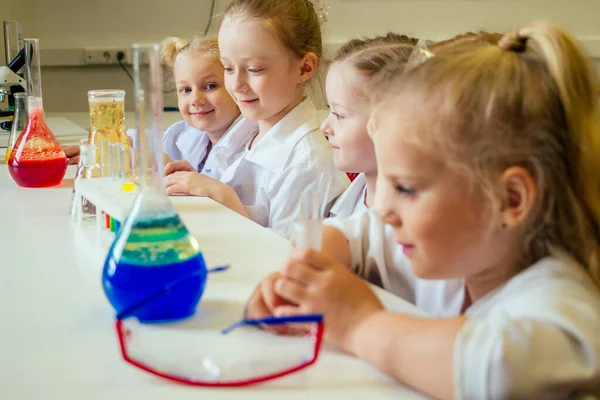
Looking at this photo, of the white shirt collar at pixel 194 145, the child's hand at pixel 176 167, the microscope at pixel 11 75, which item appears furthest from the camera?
the white shirt collar at pixel 194 145

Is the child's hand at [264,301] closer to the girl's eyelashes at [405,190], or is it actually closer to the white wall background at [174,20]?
the girl's eyelashes at [405,190]

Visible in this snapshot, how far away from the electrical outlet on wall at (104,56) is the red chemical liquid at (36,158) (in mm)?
2039

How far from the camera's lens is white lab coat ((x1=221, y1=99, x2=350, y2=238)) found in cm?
152

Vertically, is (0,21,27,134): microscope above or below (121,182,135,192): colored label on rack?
below

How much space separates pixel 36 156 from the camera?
140cm

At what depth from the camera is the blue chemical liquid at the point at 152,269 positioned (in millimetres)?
675

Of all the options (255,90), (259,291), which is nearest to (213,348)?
(259,291)

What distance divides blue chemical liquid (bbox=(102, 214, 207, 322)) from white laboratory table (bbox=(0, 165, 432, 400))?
0.13 feet

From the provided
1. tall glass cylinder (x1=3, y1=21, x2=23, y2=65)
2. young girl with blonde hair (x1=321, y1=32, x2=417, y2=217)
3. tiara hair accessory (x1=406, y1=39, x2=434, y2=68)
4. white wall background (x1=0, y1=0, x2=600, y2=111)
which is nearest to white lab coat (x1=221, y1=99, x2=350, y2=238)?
young girl with blonde hair (x1=321, y1=32, x2=417, y2=217)

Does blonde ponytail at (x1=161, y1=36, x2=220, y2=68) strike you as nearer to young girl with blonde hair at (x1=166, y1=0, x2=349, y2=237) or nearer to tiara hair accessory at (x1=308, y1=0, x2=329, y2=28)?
young girl with blonde hair at (x1=166, y1=0, x2=349, y2=237)

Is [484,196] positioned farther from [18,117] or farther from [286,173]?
[18,117]

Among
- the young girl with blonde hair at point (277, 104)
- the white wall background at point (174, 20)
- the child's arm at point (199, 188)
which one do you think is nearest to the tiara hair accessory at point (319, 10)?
the young girl with blonde hair at point (277, 104)

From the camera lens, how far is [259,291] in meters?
0.71

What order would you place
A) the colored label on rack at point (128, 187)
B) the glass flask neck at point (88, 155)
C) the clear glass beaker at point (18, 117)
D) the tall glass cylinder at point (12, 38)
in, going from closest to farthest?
the colored label on rack at point (128, 187) → the glass flask neck at point (88, 155) → the clear glass beaker at point (18, 117) → the tall glass cylinder at point (12, 38)
